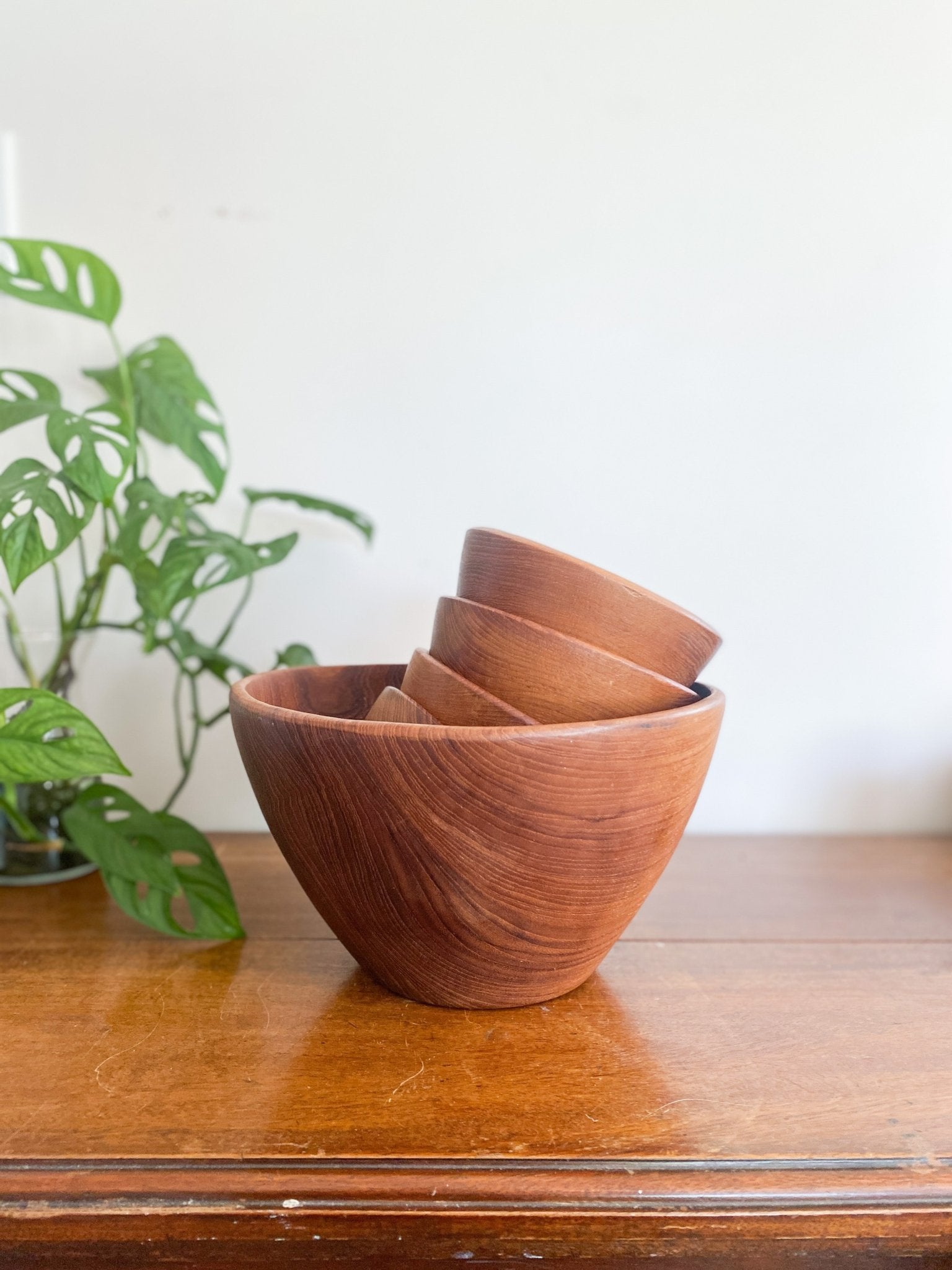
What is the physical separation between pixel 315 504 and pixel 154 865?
0.35 m

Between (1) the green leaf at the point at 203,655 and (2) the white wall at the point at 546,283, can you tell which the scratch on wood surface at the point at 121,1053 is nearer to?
(1) the green leaf at the point at 203,655

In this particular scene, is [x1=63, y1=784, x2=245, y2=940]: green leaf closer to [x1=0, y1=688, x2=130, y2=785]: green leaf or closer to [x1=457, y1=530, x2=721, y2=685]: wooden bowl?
[x1=0, y1=688, x2=130, y2=785]: green leaf

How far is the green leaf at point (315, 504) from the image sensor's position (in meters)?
0.86

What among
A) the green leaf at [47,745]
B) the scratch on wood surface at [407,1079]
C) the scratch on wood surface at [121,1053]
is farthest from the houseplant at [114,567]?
the scratch on wood surface at [407,1079]

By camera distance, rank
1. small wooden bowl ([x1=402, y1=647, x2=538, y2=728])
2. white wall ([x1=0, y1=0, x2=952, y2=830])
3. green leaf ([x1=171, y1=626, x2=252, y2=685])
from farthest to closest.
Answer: white wall ([x1=0, y1=0, x2=952, y2=830]) → green leaf ([x1=171, y1=626, x2=252, y2=685]) → small wooden bowl ([x1=402, y1=647, x2=538, y2=728])

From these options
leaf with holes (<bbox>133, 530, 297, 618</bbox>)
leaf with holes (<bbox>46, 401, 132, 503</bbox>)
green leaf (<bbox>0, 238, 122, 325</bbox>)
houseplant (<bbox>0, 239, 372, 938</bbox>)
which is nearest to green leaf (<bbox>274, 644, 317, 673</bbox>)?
houseplant (<bbox>0, 239, 372, 938</bbox>)

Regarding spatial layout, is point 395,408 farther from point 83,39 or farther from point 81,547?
point 83,39

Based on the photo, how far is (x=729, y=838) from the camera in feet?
3.24

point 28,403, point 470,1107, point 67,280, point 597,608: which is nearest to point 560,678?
point 597,608

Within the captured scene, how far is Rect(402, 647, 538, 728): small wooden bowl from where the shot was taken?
552mm

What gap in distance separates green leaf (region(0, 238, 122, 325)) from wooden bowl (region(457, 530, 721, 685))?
0.47 metres

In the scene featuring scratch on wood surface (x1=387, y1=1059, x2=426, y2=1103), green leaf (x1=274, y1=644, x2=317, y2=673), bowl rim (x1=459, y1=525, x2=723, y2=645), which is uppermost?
bowl rim (x1=459, y1=525, x2=723, y2=645)

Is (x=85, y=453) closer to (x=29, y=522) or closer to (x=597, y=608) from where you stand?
(x=29, y=522)

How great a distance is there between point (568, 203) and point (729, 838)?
2.21 ft
